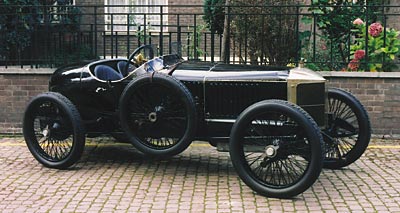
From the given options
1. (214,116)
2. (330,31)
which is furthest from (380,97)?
(214,116)

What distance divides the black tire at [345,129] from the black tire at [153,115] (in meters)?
1.72

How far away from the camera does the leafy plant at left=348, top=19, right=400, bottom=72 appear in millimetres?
8906

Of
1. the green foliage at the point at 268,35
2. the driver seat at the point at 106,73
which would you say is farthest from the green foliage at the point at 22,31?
the green foliage at the point at 268,35

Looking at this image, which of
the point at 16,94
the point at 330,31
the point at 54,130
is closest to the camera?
the point at 54,130

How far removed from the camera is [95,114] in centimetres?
714

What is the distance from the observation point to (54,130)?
23.0 ft

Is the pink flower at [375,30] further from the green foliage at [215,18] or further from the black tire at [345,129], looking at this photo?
the green foliage at [215,18]

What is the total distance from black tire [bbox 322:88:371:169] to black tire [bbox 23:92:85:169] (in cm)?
293

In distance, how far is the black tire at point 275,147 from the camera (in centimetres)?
552

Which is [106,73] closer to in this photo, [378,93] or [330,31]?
[378,93]

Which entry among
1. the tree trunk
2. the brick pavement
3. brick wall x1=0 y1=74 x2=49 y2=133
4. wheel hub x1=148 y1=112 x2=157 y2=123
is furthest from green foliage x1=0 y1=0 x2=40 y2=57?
wheel hub x1=148 y1=112 x2=157 y2=123

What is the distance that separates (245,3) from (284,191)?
16.5 ft

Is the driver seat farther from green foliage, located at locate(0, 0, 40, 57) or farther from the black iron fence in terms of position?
green foliage, located at locate(0, 0, 40, 57)

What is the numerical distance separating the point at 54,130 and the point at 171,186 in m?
1.78
